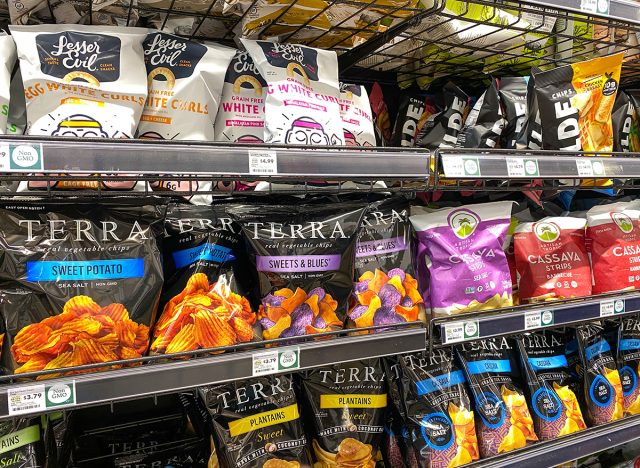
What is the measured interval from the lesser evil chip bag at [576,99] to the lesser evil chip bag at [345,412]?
782mm

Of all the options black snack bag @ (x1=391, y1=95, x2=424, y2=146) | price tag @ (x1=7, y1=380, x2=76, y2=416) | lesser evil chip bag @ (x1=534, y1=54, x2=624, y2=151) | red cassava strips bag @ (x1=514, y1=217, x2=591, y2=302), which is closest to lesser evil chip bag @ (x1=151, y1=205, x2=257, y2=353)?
price tag @ (x1=7, y1=380, x2=76, y2=416)

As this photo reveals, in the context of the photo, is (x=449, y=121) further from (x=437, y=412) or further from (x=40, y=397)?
(x=40, y=397)

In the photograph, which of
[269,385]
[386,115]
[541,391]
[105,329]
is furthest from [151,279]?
[541,391]

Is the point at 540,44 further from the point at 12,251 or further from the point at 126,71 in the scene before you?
the point at 12,251

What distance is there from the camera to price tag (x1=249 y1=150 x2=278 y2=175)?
925mm

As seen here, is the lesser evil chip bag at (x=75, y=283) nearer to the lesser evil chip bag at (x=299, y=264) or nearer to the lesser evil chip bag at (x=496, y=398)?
the lesser evil chip bag at (x=299, y=264)

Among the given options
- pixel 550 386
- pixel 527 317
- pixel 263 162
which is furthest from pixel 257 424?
pixel 550 386

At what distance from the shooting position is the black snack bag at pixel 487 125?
1353 mm

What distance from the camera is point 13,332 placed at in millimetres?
903

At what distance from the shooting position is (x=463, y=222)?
4.34 ft

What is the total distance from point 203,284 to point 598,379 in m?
1.16

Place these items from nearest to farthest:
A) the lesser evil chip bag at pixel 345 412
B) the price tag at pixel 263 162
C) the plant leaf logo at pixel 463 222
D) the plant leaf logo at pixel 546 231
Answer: the price tag at pixel 263 162
the lesser evil chip bag at pixel 345 412
the plant leaf logo at pixel 463 222
the plant leaf logo at pixel 546 231

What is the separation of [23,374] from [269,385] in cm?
50

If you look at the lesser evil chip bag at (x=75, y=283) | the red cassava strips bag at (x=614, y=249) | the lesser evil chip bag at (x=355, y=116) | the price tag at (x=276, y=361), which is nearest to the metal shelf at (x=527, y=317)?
the red cassava strips bag at (x=614, y=249)
